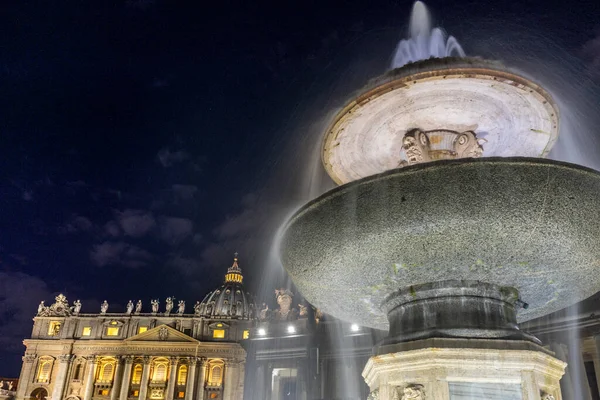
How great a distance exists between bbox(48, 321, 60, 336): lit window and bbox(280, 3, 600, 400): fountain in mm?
62686

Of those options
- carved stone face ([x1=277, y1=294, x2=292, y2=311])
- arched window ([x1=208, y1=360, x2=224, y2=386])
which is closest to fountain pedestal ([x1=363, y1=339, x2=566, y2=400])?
carved stone face ([x1=277, y1=294, x2=292, y2=311])

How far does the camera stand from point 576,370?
54.1 feet

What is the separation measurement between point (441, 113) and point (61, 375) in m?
60.0

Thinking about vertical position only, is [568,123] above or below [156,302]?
below

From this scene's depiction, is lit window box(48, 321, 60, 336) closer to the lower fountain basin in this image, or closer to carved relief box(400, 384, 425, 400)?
the lower fountain basin

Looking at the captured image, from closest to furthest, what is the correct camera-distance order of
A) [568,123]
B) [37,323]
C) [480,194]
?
[480,194] → [568,123] → [37,323]

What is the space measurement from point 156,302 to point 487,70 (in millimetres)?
61239

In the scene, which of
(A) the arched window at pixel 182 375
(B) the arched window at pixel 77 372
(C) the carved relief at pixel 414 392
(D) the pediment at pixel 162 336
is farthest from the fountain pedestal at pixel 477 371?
(B) the arched window at pixel 77 372

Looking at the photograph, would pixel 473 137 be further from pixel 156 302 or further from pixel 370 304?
pixel 156 302

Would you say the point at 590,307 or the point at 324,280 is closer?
the point at 324,280

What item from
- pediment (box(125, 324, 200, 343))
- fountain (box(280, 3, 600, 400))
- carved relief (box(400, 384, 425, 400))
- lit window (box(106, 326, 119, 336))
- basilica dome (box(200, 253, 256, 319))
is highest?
basilica dome (box(200, 253, 256, 319))

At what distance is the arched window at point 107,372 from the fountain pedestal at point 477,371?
58745 millimetres

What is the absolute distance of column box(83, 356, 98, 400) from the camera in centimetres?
5366

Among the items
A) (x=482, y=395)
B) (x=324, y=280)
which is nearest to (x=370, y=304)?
(x=324, y=280)
